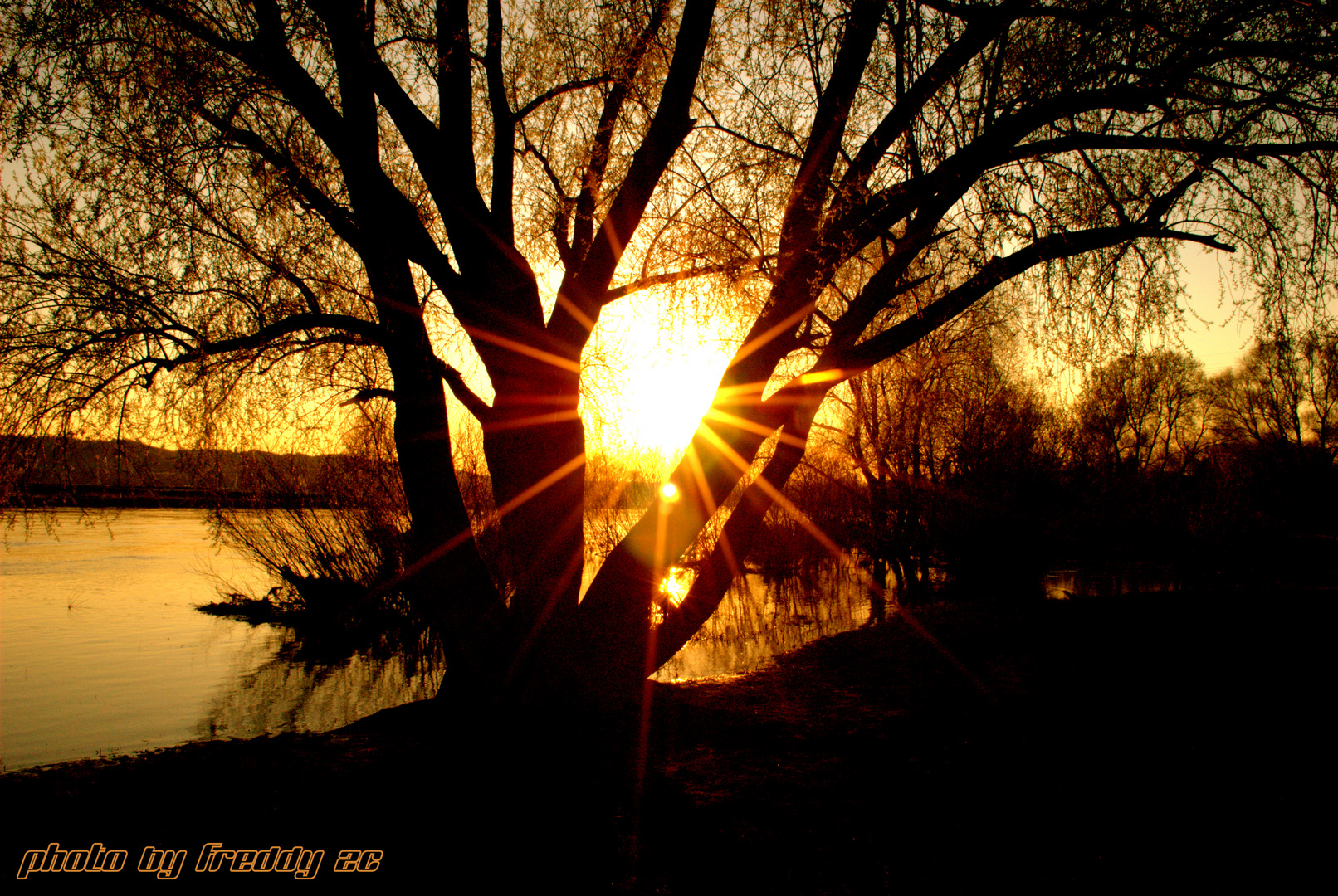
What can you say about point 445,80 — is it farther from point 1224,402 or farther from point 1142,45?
point 1224,402

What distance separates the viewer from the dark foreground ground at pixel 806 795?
2.92m

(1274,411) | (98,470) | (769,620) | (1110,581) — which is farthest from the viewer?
(1274,411)

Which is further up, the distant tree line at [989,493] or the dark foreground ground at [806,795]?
the distant tree line at [989,493]

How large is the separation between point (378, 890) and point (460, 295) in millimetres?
3361

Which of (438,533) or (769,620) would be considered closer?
(438,533)

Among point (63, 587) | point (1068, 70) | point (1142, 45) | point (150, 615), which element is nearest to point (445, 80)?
point (1068, 70)

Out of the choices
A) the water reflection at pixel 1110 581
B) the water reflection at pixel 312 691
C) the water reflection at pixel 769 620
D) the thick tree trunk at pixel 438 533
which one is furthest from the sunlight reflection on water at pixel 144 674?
the water reflection at pixel 1110 581

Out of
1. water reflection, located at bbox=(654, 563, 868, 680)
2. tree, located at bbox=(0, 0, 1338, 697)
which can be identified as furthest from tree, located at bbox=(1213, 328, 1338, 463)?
tree, located at bbox=(0, 0, 1338, 697)

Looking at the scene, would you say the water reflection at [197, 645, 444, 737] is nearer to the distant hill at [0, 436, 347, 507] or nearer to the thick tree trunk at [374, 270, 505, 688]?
the thick tree trunk at [374, 270, 505, 688]

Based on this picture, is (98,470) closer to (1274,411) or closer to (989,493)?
(989,493)

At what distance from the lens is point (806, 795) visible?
12.1 ft

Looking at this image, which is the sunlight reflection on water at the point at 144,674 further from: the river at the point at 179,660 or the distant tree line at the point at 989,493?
the distant tree line at the point at 989,493

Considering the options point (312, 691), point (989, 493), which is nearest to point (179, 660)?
point (312, 691)

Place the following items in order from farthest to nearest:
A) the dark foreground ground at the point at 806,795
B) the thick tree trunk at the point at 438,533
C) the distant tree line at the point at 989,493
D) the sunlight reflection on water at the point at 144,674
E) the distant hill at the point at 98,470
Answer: the distant tree line at the point at 989,493 → the sunlight reflection on water at the point at 144,674 → the thick tree trunk at the point at 438,533 → the distant hill at the point at 98,470 → the dark foreground ground at the point at 806,795
